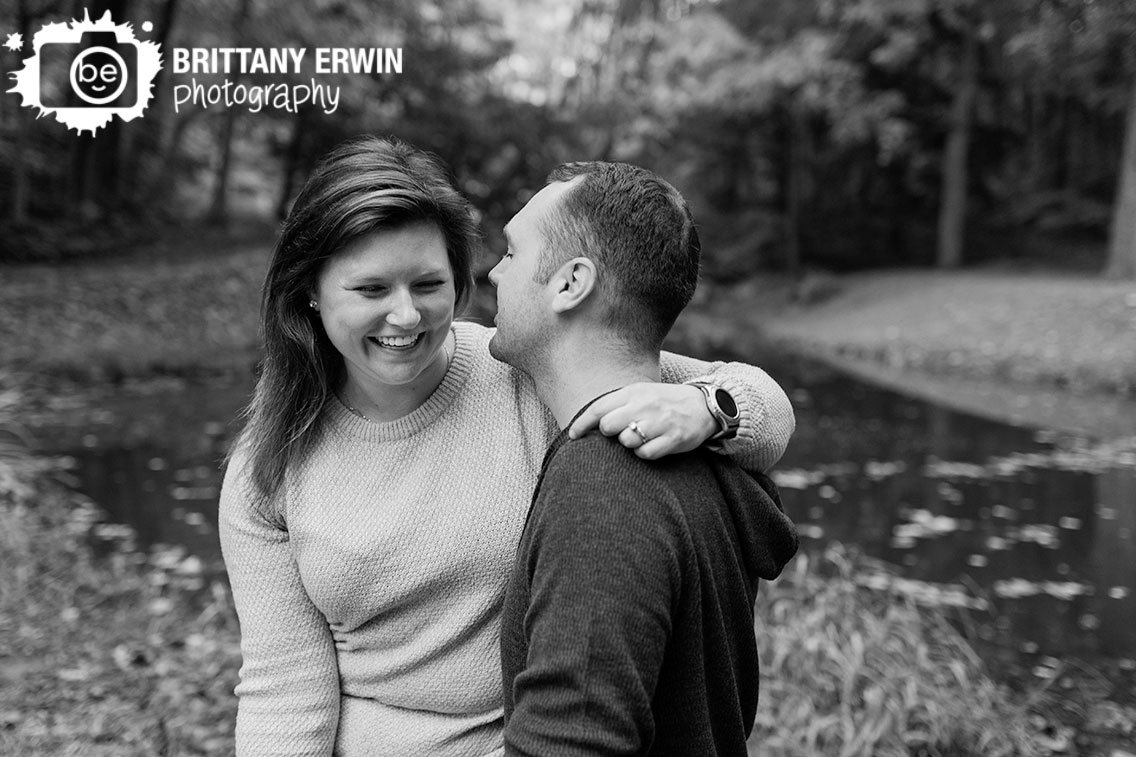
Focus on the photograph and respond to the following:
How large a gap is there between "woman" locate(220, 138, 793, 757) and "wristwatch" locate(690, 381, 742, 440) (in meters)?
0.08

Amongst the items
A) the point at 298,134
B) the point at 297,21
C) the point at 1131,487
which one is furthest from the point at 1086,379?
the point at 298,134

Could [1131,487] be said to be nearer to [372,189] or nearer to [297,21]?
[372,189]

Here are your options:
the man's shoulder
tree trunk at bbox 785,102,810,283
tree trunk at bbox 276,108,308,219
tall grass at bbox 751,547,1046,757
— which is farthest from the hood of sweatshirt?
tree trunk at bbox 785,102,810,283

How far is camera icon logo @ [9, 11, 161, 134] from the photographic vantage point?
507 cm

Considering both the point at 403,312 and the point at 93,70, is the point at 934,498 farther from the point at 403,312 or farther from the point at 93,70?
the point at 93,70

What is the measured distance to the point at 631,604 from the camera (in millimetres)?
1357

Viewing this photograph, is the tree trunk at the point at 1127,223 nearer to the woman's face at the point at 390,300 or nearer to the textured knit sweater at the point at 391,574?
the textured knit sweater at the point at 391,574

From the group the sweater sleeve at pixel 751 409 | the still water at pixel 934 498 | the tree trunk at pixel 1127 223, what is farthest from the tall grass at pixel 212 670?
the tree trunk at pixel 1127 223

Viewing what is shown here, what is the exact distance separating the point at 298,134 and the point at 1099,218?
17.4 m

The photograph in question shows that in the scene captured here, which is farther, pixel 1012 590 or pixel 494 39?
pixel 494 39

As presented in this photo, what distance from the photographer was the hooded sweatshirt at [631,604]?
1.34m

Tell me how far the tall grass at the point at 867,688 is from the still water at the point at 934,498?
0.86 metres

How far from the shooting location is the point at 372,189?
1.89m

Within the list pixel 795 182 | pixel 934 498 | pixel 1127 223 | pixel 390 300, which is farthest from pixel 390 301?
pixel 795 182
